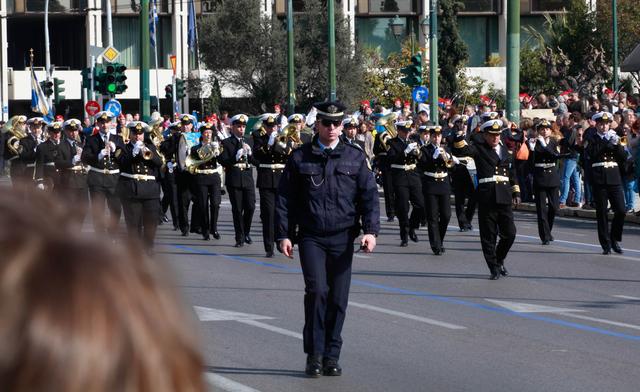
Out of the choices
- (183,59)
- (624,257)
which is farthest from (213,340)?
(183,59)

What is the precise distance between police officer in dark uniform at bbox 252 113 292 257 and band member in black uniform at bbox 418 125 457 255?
193 centimetres

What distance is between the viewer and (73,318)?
1182mm

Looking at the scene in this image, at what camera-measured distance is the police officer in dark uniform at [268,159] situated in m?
18.8

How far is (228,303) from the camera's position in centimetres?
1282

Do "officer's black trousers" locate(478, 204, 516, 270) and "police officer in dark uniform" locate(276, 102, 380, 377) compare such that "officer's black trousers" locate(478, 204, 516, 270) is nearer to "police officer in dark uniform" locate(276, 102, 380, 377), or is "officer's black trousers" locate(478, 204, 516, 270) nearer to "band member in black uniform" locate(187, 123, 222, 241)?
"police officer in dark uniform" locate(276, 102, 380, 377)

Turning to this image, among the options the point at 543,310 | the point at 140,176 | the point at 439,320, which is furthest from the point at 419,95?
the point at 439,320

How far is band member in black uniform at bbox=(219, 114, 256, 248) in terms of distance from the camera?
19891mm

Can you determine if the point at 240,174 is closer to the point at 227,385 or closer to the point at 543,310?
the point at 543,310

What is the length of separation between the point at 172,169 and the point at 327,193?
14205 mm

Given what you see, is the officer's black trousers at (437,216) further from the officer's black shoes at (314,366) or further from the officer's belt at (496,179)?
the officer's black shoes at (314,366)

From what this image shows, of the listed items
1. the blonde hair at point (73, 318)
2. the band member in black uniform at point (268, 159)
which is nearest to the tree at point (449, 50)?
the band member in black uniform at point (268, 159)

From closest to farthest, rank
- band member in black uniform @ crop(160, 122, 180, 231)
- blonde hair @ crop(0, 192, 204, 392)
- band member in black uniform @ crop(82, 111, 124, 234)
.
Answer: blonde hair @ crop(0, 192, 204, 392)
band member in black uniform @ crop(82, 111, 124, 234)
band member in black uniform @ crop(160, 122, 180, 231)

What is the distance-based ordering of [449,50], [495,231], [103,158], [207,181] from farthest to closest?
[449,50] → [207,181] → [103,158] → [495,231]

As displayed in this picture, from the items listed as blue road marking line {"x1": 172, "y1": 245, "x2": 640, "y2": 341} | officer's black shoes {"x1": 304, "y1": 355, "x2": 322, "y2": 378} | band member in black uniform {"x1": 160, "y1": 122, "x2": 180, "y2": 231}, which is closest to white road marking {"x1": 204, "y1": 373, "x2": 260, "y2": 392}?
officer's black shoes {"x1": 304, "y1": 355, "x2": 322, "y2": 378}
